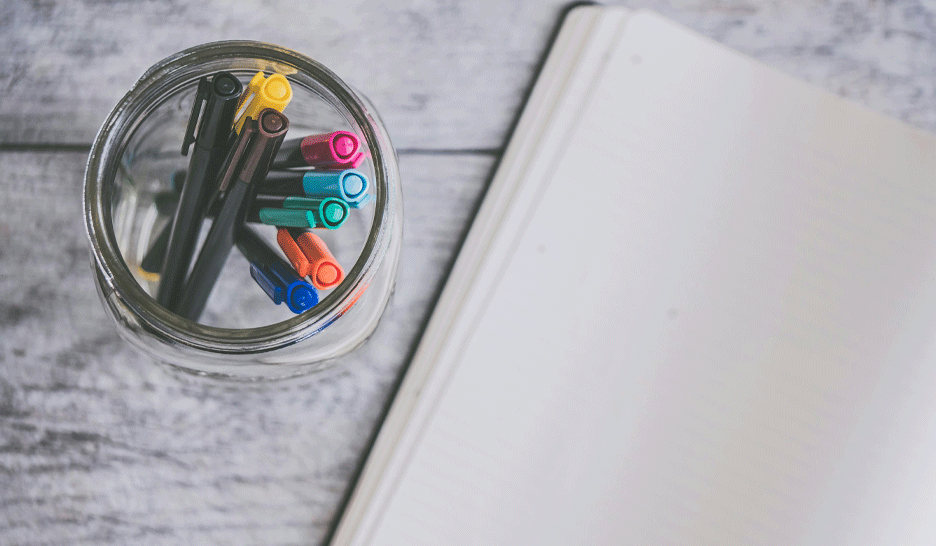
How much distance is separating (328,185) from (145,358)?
16cm

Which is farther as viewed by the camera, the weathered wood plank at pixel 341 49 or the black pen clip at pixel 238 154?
the weathered wood plank at pixel 341 49

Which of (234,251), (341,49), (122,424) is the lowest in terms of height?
(122,424)

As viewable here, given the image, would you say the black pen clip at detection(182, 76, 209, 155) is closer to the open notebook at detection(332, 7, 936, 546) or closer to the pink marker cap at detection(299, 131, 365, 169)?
the pink marker cap at detection(299, 131, 365, 169)

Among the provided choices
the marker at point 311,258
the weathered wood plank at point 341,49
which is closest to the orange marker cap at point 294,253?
the marker at point 311,258

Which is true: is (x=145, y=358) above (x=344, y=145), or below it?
below

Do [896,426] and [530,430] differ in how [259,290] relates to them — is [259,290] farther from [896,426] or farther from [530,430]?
[896,426]

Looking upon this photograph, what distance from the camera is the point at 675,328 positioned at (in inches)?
12.5

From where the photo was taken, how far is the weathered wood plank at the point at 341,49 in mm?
325

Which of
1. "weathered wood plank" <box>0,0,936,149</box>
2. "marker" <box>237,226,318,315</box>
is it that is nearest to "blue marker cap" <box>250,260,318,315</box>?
"marker" <box>237,226,318,315</box>

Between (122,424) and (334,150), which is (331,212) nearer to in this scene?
(334,150)

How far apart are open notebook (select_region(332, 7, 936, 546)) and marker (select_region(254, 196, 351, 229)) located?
0.11 meters

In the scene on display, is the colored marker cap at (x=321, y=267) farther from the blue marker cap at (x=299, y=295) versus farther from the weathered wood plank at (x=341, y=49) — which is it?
the weathered wood plank at (x=341, y=49)

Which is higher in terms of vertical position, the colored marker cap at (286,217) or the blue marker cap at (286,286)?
the colored marker cap at (286,217)

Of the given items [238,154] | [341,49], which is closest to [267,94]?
[238,154]
